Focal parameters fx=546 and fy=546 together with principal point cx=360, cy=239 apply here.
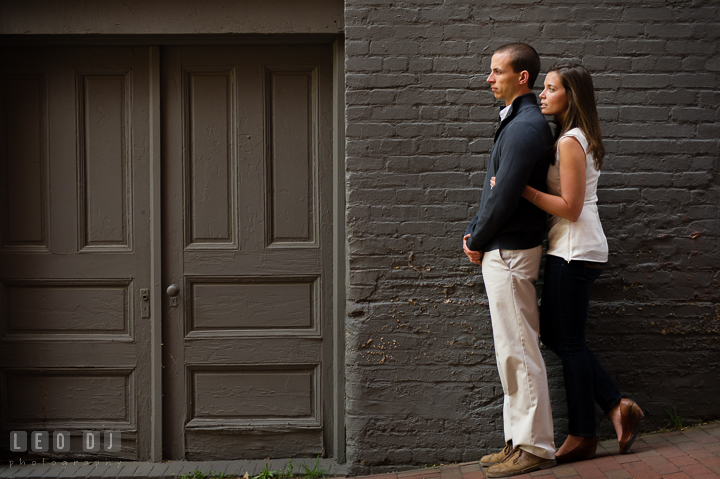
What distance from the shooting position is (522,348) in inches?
109

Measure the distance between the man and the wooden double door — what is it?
114cm

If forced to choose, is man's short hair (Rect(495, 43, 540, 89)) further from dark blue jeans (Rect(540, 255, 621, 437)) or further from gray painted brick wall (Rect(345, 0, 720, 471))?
dark blue jeans (Rect(540, 255, 621, 437))

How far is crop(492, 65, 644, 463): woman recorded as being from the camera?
271 cm

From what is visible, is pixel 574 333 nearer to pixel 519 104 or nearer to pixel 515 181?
pixel 515 181

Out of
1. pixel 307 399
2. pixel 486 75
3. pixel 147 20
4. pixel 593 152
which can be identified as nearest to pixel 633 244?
pixel 593 152

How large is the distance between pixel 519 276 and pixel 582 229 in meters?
0.40

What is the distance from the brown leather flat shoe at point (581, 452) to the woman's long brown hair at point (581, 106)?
1.44 metres

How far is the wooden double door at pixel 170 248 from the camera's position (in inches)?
138

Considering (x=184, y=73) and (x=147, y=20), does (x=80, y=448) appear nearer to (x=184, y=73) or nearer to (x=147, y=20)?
(x=184, y=73)

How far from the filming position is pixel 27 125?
11.5 feet

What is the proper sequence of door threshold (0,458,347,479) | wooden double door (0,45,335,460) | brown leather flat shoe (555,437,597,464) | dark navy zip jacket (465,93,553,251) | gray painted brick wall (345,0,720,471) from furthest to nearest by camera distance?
wooden double door (0,45,335,460) → door threshold (0,458,347,479) → gray painted brick wall (345,0,720,471) → brown leather flat shoe (555,437,597,464) → dark navy zip jacket (465,93,553,251)

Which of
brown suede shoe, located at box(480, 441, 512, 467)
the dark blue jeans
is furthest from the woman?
brown suede shoe, located at box(480, 441, 512, 467)

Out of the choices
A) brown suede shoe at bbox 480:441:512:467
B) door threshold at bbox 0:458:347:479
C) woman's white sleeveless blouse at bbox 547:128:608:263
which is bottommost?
door threshold at bbox 0:458:347:479

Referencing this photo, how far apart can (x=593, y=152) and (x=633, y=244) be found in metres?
0.83
